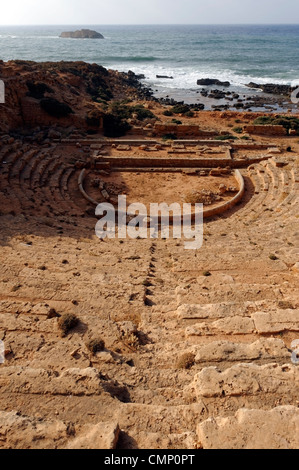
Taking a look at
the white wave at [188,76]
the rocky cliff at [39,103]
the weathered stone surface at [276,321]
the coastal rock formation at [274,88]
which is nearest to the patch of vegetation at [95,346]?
the weathered stone surface at [276,321]

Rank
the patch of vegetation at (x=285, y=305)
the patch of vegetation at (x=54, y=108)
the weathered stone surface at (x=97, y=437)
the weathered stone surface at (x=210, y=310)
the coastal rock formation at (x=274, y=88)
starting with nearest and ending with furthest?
the weathered stone surface at (x=97, y=437) < the weathered stone surface at (x=210, y=310) < the patch of vegetation at (x=285, y=305) < the patch of vegetation at (x=54, y=108) < the coastal rock formation at (x=274, y=88)

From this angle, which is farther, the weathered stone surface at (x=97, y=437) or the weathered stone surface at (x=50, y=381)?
the weathered stone surface at (x=50, y=381)

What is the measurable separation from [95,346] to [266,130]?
104ft

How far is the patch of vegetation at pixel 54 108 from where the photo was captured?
3002 cm

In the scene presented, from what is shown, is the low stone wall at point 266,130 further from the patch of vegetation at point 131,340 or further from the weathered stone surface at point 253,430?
the weathered stone surface at point 253,430

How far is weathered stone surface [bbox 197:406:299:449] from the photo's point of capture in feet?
13.5

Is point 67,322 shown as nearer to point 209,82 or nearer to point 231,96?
point 231,96

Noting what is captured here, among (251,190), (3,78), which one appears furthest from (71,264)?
(3,78)

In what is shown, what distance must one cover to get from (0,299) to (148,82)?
66.1m

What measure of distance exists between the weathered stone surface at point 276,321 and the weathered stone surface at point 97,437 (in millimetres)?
3996

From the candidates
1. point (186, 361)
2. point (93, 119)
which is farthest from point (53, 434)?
point (93, 119)

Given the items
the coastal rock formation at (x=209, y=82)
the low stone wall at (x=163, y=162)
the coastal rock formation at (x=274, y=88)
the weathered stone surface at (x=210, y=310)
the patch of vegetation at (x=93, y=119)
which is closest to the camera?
the weathered stone surface at (x=210, y=310)

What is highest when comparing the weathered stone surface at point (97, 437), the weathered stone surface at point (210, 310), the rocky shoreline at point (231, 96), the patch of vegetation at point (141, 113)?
the rocky shoreline at point (231, 96)

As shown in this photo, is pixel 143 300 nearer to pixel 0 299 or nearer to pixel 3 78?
pixel 0 299
